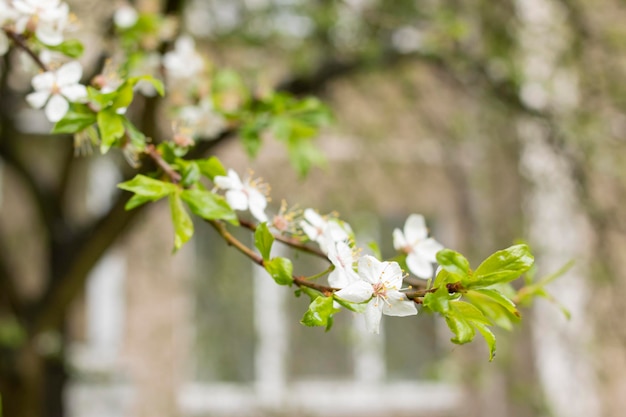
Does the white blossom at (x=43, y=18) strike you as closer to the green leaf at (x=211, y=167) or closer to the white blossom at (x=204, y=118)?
the green leaf at (x=211, y=167)

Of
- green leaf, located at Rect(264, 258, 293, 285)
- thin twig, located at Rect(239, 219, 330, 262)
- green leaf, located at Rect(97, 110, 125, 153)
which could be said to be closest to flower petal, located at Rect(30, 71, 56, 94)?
green leaf, located at Rect(97, 110, 125, 153)

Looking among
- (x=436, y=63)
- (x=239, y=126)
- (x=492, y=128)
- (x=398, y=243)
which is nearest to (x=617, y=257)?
(x=492, y=128)

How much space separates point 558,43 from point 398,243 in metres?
3.43

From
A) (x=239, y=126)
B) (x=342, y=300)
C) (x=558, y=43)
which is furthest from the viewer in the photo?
(x=558, y=43)

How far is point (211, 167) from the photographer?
1.37 meters

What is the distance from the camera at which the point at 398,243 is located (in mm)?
1427

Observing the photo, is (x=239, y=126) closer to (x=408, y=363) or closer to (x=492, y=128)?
(x=492, y=128)

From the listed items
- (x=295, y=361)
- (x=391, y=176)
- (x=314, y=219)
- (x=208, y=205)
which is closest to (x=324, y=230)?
(x=314, y=219)

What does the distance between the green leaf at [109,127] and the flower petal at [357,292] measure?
44 cm

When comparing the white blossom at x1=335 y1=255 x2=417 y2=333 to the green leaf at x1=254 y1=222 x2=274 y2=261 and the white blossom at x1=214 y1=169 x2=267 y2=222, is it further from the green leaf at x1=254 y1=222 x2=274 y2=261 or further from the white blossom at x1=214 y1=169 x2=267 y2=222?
the white blossom at x1=214 y1=169 x2=267 y2=222

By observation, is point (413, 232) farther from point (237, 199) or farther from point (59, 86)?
point (59, 86)

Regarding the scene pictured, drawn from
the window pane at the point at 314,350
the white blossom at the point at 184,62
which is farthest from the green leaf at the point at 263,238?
the window pane at the point at 314,350

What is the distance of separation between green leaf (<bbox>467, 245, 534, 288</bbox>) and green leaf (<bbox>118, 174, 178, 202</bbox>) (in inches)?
18.1

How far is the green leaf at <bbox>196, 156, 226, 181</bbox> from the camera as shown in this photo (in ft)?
4.47
